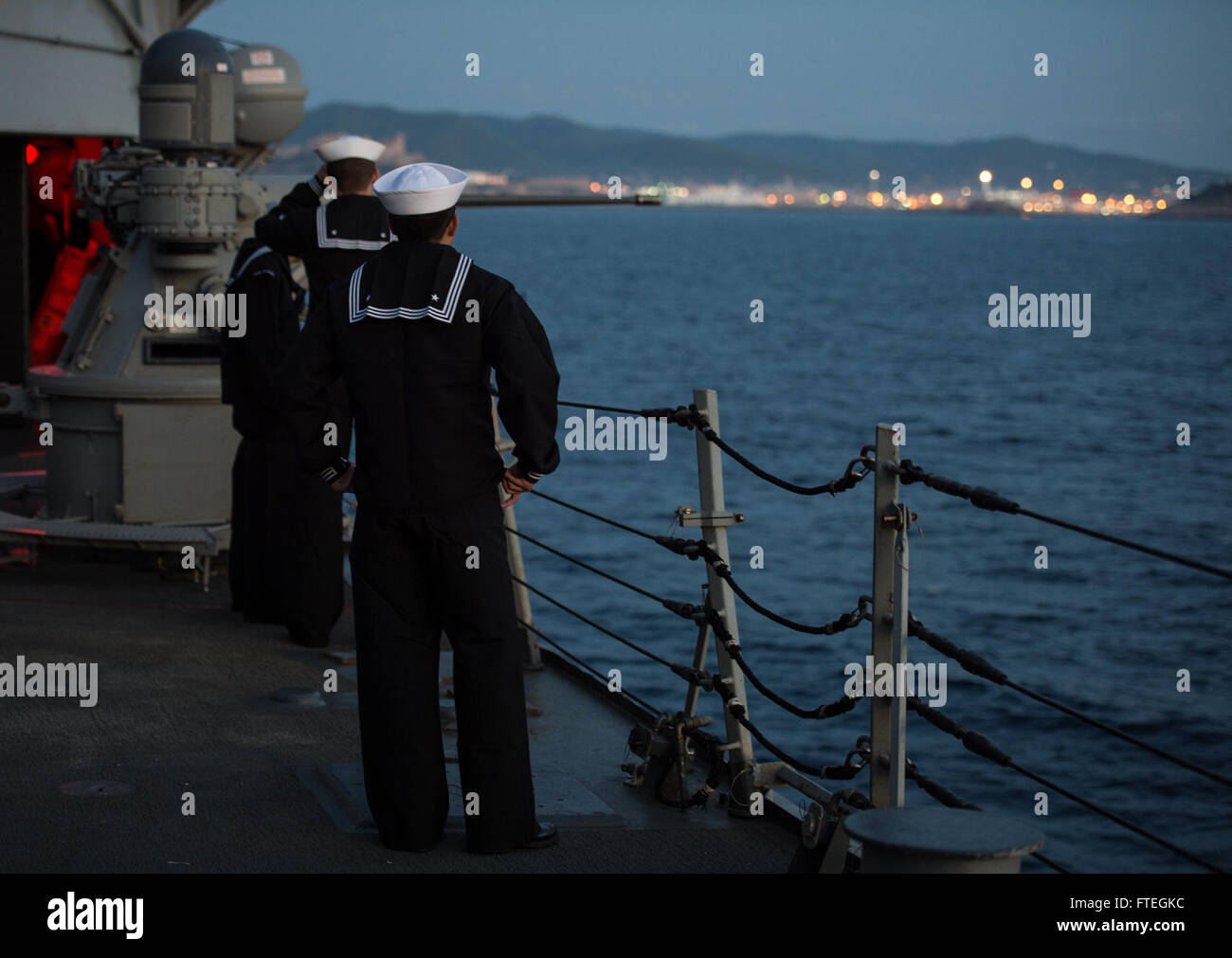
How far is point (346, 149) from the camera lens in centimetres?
673

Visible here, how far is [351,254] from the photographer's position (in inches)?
263

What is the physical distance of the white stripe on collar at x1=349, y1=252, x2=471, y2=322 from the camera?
442cm

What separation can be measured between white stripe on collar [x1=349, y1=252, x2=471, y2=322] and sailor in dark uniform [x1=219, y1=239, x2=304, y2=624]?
272cm

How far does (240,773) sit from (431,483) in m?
1.46

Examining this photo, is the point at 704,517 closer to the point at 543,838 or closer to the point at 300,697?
the point at 543,838

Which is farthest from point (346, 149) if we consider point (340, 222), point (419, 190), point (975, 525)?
point (975, 525)

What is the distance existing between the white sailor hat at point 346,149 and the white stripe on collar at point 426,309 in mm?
2312

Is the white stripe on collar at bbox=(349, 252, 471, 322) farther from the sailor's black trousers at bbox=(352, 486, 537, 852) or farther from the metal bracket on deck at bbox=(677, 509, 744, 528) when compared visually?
the metal bracket on deck at bbox=(677, 509, 744, 528)

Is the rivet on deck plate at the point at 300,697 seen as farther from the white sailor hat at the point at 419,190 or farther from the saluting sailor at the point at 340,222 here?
the white sailor hat at the point at 419,190

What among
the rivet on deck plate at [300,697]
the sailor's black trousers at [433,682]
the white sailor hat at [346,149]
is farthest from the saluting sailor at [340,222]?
the sailor's black trousers at [433,682]

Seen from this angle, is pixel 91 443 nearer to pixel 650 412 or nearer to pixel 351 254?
pixel 351 254

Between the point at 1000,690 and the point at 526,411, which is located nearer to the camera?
the point at 526,411
